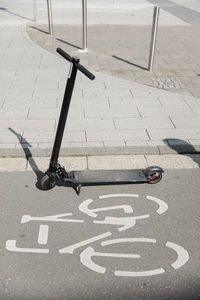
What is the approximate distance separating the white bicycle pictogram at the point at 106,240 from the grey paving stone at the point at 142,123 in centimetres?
185

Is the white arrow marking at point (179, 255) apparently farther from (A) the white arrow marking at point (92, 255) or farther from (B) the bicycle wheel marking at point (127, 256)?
(A) the white arrow marking at point (92, 255)

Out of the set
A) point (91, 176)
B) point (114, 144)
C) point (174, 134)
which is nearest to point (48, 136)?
point (114, 144)

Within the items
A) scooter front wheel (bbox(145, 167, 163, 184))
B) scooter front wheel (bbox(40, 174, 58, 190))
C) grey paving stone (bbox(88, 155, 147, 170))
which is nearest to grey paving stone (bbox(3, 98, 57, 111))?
grey paving stone (bbox(88, 155, 147, 170))

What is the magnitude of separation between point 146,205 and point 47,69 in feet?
17.9

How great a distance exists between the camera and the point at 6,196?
392 cm

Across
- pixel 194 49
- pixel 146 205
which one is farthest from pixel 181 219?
pixel 194 49

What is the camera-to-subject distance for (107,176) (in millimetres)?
4156

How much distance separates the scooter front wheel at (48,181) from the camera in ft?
12.8

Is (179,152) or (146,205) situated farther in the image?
(179,152)

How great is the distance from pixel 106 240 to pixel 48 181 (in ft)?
3.50

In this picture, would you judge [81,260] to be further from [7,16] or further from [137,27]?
[7,16]

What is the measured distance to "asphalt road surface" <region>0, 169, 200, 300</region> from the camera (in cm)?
286

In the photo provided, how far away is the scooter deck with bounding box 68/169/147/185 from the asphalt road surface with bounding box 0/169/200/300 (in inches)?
4.4

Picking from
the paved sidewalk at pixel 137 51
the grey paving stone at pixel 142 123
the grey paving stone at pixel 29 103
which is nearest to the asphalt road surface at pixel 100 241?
the grey paving stone at pixel 142 123
